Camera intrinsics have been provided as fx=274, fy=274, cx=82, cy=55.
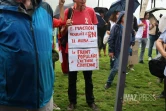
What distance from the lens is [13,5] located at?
7.43 ft

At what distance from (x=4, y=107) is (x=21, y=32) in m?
0.67

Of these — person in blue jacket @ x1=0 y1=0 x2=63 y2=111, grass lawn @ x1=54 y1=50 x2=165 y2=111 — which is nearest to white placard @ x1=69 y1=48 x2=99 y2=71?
grass lawn @ x1=54 y1=50 x2=165 y2=111

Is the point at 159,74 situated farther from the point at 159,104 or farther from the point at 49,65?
the point at 49,65

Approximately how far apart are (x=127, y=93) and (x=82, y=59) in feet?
6.28

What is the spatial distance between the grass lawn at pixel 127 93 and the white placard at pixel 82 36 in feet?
3.44

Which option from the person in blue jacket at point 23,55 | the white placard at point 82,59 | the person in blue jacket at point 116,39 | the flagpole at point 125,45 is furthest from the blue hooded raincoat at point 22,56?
the person in blue jacket at point 116,39

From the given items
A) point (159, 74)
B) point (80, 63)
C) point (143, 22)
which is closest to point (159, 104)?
point (159, 74)

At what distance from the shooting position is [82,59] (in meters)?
4.33

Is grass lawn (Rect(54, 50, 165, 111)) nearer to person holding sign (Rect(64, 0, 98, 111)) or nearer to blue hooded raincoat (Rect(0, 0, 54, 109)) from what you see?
person holding sign (Rect(64, 0, 98, 111))

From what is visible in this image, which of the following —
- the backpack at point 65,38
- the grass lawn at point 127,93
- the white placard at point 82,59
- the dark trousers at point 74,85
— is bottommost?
the grass lawn at point 127,93

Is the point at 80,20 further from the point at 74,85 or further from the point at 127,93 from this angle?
the point at 127,93

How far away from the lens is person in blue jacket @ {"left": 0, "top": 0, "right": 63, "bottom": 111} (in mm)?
2221

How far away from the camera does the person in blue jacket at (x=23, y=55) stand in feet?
7.29

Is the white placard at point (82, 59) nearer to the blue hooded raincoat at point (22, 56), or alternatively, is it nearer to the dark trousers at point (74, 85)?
the dark trousers at point (74, 85)
